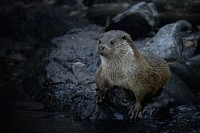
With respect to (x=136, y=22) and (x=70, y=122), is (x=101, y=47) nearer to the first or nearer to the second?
(x=70, y=122)

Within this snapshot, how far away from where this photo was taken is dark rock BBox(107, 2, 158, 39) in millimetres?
8672

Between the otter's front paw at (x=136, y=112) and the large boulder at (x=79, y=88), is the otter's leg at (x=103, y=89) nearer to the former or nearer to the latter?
the large boulder at (x=79, y=88)

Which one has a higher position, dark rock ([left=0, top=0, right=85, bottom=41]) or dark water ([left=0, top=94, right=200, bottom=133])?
dark rock ([left=0, top=0, right=85, bottom=41])

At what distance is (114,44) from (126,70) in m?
0.32

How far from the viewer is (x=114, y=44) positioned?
17.2 ft

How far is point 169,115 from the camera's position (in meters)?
5.75

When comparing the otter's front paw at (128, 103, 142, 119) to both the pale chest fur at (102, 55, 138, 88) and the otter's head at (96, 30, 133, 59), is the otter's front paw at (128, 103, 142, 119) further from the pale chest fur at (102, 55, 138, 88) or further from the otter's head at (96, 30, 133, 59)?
the otter's head at (96, 30, 133, 59)

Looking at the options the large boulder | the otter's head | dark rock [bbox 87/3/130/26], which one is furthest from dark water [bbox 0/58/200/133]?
dark rock [bbox 87/3/130/26]

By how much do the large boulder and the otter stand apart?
12 cm

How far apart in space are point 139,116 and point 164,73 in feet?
1.89

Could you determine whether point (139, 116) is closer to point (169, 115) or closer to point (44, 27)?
point (169, 115)

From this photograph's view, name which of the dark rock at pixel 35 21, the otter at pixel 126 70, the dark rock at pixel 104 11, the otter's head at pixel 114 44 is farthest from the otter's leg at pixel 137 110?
the dark rock at pixel 35 21

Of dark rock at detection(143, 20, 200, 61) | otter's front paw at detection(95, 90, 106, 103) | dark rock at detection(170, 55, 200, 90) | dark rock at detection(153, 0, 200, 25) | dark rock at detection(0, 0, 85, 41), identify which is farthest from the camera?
dark rock at detection(0, 0, 85, 41)

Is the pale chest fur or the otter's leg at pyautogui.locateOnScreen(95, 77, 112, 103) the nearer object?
the pale chest fur
